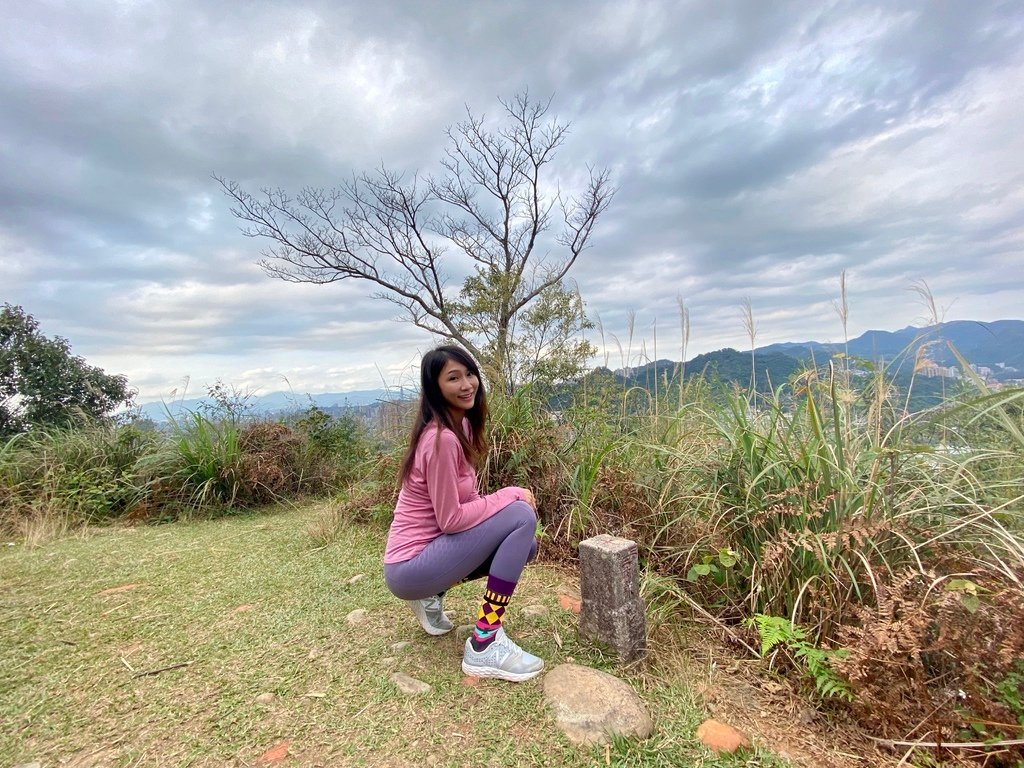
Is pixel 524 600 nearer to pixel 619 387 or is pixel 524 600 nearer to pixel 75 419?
pixel 619 387

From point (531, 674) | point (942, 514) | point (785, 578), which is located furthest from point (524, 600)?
point (942, 514)

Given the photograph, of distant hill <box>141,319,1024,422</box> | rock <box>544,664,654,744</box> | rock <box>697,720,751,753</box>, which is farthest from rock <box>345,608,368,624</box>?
distant hill <box>141,319,1024,422</box>

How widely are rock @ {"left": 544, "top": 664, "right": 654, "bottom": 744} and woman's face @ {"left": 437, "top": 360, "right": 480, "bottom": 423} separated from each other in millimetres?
961

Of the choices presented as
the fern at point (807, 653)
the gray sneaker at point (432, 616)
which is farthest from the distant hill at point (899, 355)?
the gray sneaker at point (432, 616)

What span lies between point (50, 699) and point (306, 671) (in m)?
0.82

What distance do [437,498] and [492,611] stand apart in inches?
17.9

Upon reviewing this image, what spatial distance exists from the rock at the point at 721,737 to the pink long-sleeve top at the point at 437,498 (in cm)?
89

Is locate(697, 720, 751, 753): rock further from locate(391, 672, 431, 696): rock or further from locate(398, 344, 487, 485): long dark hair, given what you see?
locate(398, 344, 487, 485): long dark hair

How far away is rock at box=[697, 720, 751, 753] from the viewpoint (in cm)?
134

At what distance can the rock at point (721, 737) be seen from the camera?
1.34 m

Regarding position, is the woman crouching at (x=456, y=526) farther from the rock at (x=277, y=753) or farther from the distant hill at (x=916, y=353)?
the distant hill at (x=916, y=353)

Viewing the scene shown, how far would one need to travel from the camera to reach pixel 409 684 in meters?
1.62

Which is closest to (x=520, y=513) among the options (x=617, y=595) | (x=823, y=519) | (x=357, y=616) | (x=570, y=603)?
(x=617, y=595)

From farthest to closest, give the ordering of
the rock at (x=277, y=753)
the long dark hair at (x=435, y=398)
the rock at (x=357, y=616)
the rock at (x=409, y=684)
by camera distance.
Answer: the rock at (x=357, y=616)
the long dark hair at (x=435, y=398)
the rock at (x=409, y=684)
the rock at (x=277, y=753)
